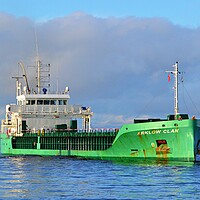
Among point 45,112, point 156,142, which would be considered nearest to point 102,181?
point 156,142

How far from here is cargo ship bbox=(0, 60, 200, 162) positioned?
195 ft

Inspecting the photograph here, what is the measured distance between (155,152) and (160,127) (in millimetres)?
2777

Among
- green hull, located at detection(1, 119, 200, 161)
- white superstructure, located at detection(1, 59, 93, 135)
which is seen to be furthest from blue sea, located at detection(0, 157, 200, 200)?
white superstructure, located at detection(1, 59, 93, 135)

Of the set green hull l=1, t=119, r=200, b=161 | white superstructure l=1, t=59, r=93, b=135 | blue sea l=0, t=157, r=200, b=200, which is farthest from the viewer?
white superstructure l=1, t=59, r=93, b=135

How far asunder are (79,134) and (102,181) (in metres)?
28.9

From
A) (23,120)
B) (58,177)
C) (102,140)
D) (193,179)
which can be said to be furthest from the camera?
(23,120)

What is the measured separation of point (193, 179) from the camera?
44969mm

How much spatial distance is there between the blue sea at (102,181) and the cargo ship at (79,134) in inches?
102

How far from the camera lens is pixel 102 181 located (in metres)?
44.7

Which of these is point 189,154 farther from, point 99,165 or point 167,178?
point 167,178

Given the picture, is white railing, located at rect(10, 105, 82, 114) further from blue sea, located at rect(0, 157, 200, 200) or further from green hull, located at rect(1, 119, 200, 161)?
blue sea, located at rect(0, 157, 200, 200)

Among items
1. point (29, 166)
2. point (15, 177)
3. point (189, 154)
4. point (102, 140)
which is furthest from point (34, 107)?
point (15, 177)

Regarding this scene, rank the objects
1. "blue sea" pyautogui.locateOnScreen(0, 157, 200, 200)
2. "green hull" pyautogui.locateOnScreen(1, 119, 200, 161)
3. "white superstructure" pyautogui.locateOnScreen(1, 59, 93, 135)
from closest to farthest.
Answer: "blue sea" pyautogui.locateOnScreen(0, 157, 200, 200) < "green hull" pyautogui.locateOnScreen(1, 119, 200, 161) < "white superstructure" pyautogui.locateOnScreen(1, 59, 93, 135)

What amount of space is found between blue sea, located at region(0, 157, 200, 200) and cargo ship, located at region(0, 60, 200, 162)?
2.59m
